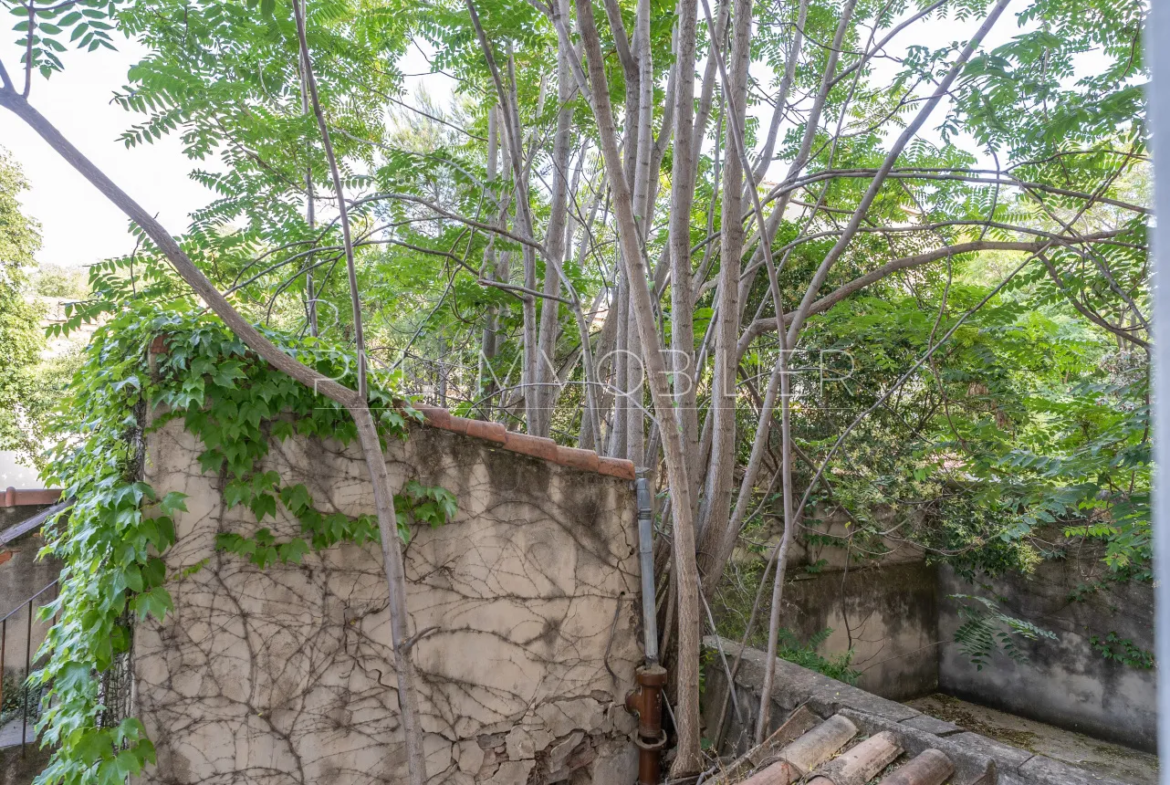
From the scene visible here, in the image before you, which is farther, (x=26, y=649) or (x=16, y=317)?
(x=16, y=317)

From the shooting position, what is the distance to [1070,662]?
6.83 metres

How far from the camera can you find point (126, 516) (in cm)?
263

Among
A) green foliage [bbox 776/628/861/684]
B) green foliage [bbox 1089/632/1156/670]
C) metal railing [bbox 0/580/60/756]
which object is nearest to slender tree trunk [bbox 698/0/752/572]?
green foliage [bbox 776/628/861/684]

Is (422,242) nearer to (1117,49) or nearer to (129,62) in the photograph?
(129,62)

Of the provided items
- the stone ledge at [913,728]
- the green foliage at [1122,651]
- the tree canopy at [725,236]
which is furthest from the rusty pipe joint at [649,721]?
the green foliage at [1122,651]

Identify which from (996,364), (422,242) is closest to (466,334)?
(422,242)

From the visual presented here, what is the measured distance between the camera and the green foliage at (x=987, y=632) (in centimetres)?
615

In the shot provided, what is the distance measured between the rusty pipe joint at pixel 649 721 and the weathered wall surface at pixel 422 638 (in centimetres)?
11

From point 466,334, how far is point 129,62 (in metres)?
3.35

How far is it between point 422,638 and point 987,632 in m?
5.35

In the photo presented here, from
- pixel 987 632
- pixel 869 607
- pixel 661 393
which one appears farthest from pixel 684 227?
pixel 869 607

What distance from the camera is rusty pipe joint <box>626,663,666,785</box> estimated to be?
3672mm

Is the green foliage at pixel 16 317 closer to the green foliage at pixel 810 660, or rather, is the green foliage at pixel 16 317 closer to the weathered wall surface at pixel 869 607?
the weathered wall surface at pixel 869 607

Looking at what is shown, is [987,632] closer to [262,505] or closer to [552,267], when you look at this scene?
[552,267]
